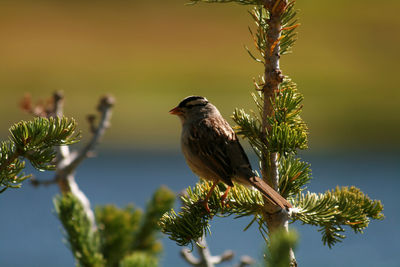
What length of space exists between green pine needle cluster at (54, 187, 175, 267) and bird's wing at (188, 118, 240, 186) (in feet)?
1.16

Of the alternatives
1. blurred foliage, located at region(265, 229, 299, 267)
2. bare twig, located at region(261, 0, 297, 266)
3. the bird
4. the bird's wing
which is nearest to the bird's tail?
bare twig, located at region(261, 0, 297, 266)

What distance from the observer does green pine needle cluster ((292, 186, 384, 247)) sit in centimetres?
118

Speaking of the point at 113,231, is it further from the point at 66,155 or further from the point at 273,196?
the point at 66,155

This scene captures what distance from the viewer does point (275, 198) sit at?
1121mm

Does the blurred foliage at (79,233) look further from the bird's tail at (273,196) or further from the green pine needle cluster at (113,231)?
the bird's tail at (273,196)

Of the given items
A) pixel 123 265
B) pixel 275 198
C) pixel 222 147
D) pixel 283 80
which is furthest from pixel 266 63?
pixel 123 265

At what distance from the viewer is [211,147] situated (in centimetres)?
170

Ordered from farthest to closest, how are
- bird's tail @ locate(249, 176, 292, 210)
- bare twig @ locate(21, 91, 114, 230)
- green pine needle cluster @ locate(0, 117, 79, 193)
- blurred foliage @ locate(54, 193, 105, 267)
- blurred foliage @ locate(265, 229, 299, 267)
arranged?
1. bare twig @ locate(21, 91, 114, 230)
2. bird's tail @ locate(249, 176, 292, 210)
3. green pine needle cluster @ locate(0, 117, 79, 193)
4. blurred foliage @ locate(54, 193, 105, 267)
5. blurred foliage @ locate(265, 229, 299, 267)

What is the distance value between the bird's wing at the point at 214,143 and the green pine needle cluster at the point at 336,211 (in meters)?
0.36

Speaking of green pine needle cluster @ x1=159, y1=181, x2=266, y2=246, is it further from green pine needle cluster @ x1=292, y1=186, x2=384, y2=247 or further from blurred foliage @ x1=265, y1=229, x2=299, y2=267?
blurred foliage @ x1=265, y1=229, x2=299, y2=267

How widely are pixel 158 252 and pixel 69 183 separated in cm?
61

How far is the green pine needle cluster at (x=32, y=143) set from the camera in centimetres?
96

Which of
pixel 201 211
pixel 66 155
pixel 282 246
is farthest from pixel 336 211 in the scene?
pixel 66 155

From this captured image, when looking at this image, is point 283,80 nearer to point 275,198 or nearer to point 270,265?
point 275,198
